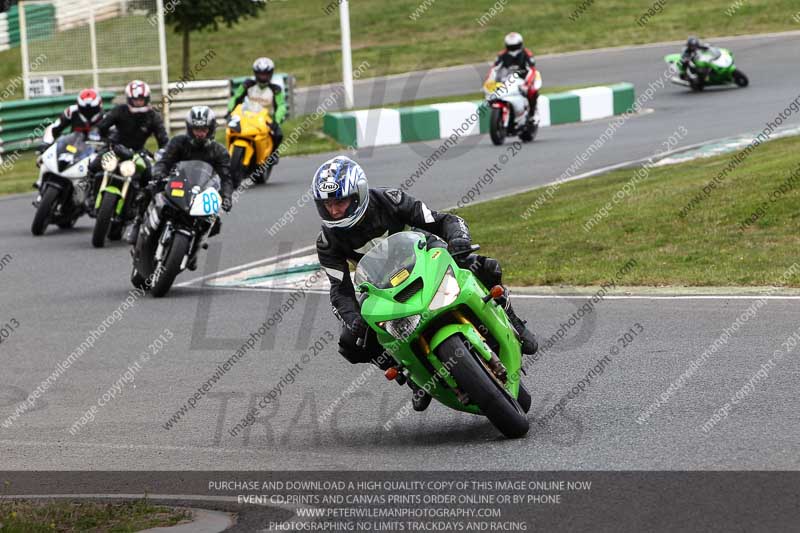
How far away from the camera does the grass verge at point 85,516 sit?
224 inches

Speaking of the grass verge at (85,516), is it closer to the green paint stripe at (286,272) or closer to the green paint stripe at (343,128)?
the green paint stripe at (286,272)

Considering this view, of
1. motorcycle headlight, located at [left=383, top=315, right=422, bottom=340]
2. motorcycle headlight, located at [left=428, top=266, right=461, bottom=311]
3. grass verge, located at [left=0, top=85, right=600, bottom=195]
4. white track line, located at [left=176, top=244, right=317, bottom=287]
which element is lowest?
grass verge, located at [left=0, top=85, right=600, bottom=195]

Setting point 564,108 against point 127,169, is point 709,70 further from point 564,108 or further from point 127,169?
point 127,169

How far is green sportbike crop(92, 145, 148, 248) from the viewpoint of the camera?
16219mm

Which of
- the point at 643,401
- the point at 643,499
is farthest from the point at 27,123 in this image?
the point at 643,499

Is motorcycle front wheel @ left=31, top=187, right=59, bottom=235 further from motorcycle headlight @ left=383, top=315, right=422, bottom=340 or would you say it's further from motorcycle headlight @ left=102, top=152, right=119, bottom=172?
motorcycle headlight @ left=383, top=315, right=422, bottom=340

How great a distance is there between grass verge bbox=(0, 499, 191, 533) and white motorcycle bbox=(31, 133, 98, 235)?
10946 mm

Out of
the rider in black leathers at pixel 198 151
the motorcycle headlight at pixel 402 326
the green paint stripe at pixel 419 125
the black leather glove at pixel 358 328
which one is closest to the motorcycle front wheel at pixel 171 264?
the rider in black leathers at pixel 198 151

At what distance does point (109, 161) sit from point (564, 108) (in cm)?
1227

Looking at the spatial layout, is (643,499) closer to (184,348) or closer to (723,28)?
(184,348)

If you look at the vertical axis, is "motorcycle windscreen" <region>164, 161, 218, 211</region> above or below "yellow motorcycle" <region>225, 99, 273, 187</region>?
above

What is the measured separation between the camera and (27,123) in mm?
26438

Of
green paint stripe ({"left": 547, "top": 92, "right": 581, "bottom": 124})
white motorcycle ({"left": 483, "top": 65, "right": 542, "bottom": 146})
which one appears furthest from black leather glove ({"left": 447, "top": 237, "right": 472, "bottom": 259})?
green paint stripe ({"left": 547, "top": 92, "right": 581, "bottom": 124})

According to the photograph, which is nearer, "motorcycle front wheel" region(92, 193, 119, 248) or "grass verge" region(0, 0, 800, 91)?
"motorcycle front wheel" region(92, 193, 119, 248)
